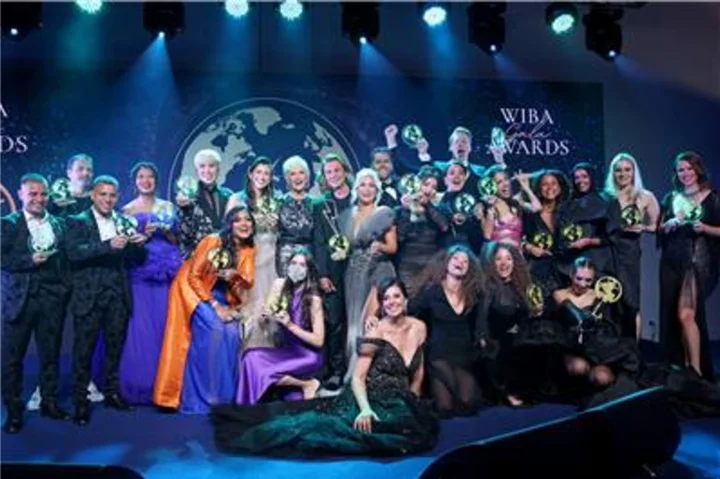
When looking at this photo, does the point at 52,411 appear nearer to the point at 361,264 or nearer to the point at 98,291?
the point at 98,291

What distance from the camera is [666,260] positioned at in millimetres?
4785

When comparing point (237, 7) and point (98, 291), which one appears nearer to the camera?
point (98, 291)

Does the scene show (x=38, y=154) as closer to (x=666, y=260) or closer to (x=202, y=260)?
(x=202, y=260)

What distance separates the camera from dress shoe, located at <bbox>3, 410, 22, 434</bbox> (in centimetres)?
430

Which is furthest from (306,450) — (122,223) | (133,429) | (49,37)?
(49,37)

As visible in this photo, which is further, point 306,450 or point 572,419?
point 306,450

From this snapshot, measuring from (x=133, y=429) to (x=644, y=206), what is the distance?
3132 mm

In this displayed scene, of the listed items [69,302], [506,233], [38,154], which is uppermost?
[38,154]

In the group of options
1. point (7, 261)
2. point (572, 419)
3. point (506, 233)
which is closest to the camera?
point (572, 419)

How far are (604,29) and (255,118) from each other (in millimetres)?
2081

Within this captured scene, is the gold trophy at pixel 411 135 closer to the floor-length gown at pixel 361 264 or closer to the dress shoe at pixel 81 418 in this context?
the floor-length gown at pixel 361 264

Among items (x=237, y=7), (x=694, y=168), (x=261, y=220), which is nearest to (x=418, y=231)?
(x=261, y=220)

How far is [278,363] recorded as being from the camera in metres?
4.49

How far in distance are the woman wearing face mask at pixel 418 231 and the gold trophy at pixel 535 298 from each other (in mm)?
580
